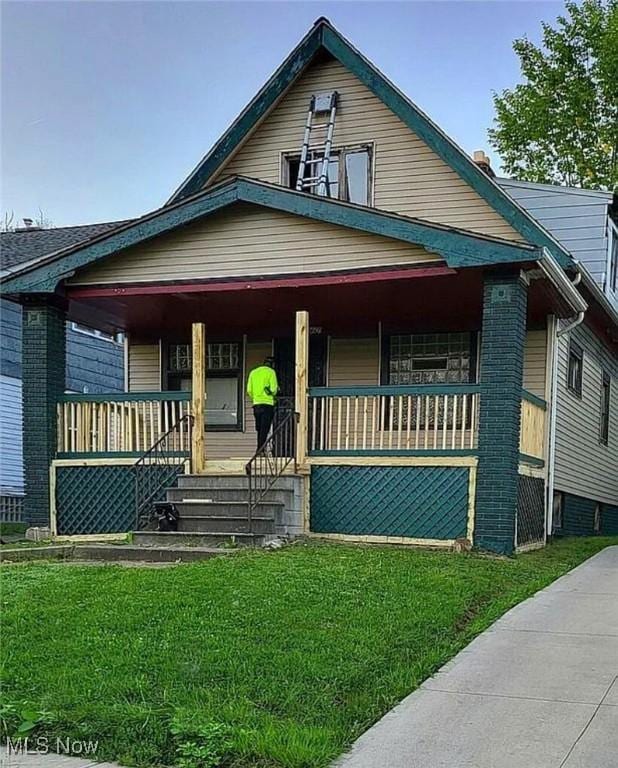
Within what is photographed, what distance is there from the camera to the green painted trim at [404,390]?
1052 cm

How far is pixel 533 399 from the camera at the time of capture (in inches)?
460

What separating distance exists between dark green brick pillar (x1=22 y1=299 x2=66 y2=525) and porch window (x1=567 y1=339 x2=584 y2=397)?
26.4ft

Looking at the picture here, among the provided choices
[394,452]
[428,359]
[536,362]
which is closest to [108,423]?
[394,452]

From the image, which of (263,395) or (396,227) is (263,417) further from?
(396,227)

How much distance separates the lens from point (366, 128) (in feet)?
44.2

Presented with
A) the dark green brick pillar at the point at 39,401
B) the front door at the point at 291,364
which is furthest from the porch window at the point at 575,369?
the dark green brick pillar at the point at 39,401

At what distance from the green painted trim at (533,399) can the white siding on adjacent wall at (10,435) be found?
1160cm

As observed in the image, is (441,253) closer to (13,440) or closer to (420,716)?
(420,716)

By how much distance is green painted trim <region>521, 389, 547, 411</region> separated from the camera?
1109 centimetres

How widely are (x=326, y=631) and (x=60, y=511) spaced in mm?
7274

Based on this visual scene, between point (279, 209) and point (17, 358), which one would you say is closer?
point (279, 209)

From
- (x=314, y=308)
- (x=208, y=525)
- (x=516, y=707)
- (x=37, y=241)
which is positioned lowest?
(x=208, y=525)

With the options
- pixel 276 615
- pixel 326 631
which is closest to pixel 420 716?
pixel 326 631

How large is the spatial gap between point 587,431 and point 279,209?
7.65 m
